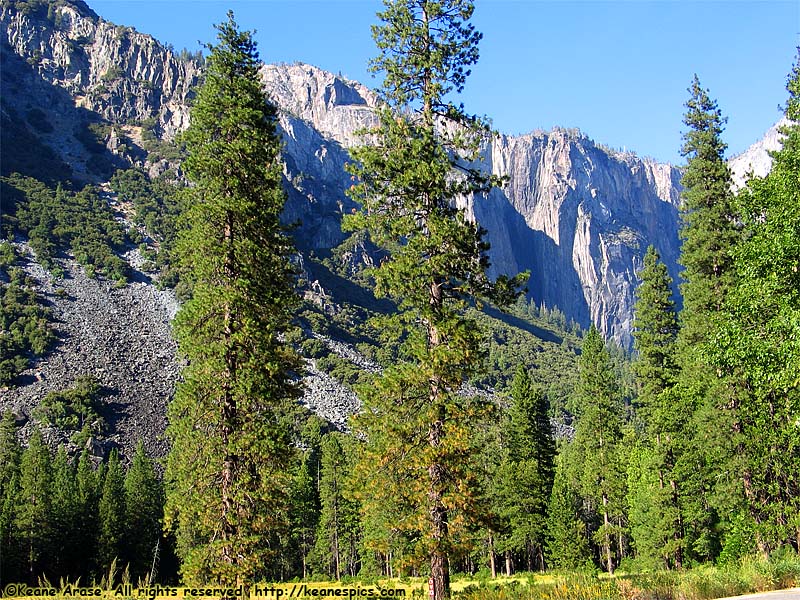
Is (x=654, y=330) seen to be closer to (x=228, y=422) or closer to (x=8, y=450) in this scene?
(x=228, y=422)

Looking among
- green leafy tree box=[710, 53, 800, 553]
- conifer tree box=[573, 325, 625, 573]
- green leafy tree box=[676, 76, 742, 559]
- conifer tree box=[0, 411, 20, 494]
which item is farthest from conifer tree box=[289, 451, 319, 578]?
green leafy tree box=[710, 53, 800, 553]

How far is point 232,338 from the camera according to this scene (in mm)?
15422

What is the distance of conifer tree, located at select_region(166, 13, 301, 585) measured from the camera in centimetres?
1494

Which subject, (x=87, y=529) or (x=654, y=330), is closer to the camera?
(x=654, y=330)

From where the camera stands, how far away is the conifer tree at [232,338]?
14.9m

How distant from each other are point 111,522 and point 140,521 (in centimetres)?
392

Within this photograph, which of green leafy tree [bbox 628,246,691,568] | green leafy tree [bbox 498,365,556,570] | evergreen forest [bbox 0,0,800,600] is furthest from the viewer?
green leafy tree [bbox 498,365,556,570]

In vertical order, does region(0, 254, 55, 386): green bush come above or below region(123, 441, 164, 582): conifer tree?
above

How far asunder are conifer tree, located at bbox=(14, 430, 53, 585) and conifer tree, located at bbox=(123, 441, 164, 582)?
686 cm

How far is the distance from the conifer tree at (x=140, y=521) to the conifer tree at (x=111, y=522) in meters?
1.19

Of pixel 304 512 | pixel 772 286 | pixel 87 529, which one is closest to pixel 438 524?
pixel 772 286

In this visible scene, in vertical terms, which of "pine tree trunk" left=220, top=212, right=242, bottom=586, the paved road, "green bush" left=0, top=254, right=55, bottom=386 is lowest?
the paved road

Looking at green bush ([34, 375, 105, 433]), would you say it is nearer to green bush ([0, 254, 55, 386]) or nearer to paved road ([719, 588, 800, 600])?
green bush ([0, 254, 55, 386])

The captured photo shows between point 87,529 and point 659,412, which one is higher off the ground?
point 659,412
